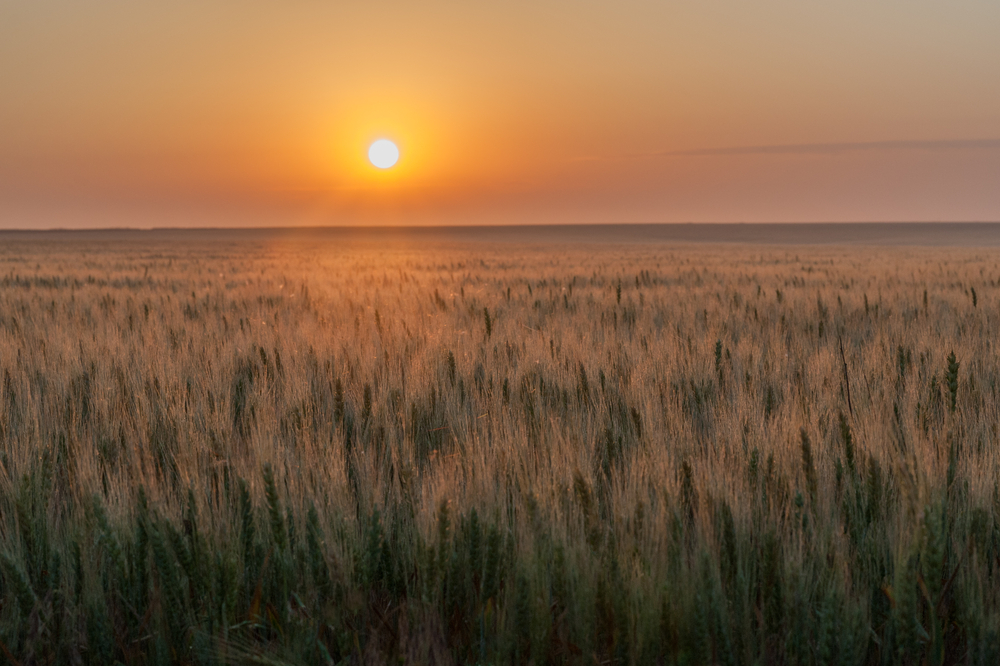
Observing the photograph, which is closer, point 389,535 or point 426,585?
point 426,585

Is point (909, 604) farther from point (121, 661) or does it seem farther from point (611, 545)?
point (121, 661)

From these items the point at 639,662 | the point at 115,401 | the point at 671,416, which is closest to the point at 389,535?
the point at 639,662

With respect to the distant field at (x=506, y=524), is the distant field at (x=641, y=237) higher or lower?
higher

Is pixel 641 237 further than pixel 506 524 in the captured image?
Yes

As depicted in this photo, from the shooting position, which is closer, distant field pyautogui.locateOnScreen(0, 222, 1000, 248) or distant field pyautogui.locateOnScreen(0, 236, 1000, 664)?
distant field pyautogui.locateOnScreen(0, 236, 1000, 664)

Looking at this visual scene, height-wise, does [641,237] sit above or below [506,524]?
above

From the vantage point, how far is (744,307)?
717cm

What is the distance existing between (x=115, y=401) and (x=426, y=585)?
2.36 meters

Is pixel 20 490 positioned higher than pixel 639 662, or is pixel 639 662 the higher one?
pixel 20 490

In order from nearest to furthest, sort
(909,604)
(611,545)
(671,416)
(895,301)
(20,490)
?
(909,604) → (611,545) → (20,490) → (671,416) → (895,301)

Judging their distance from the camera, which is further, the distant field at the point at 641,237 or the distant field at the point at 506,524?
the distant field at the point at 641,237

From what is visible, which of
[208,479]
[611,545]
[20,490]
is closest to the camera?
[611,545]

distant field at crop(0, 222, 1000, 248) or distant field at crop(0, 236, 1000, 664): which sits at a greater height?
distant field at crop(0, 222, 1000, 248)

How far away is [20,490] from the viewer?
1.98 m
